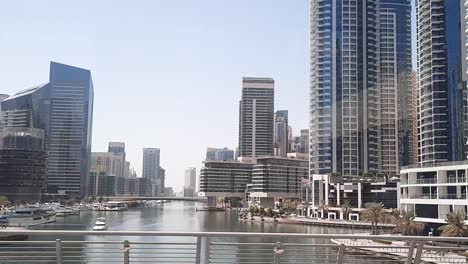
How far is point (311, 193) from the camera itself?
11181 centimetres

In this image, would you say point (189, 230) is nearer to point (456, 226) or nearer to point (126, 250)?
point (456, 226)

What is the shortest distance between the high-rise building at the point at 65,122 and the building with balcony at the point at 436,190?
12643 cm

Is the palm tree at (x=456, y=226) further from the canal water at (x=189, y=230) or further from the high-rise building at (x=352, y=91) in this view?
the high-rise building at (x=352, y=91)

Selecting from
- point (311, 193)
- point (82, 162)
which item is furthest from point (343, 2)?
point (82, 162)

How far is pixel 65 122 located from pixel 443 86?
123993mm

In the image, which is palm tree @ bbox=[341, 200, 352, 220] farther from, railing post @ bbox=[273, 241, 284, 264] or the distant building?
railing post @ bbox=[273, 241, 284, 264]

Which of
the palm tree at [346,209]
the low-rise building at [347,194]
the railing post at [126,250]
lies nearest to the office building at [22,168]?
the low-rise building at [347,194]

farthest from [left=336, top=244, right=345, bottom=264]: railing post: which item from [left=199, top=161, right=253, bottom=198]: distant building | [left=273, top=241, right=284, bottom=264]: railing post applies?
[left=199, top=161, right=253, bottom=198]: distant building

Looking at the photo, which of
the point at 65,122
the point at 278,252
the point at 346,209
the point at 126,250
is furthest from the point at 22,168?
the point at 278,252

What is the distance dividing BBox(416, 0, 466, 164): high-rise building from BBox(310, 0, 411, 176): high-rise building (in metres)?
19.7

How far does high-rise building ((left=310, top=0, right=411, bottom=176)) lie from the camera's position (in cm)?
11169

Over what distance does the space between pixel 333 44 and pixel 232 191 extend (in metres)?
64.5

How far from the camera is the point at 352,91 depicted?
11225cm

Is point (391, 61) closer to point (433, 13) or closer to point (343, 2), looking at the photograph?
point (343, 2)
